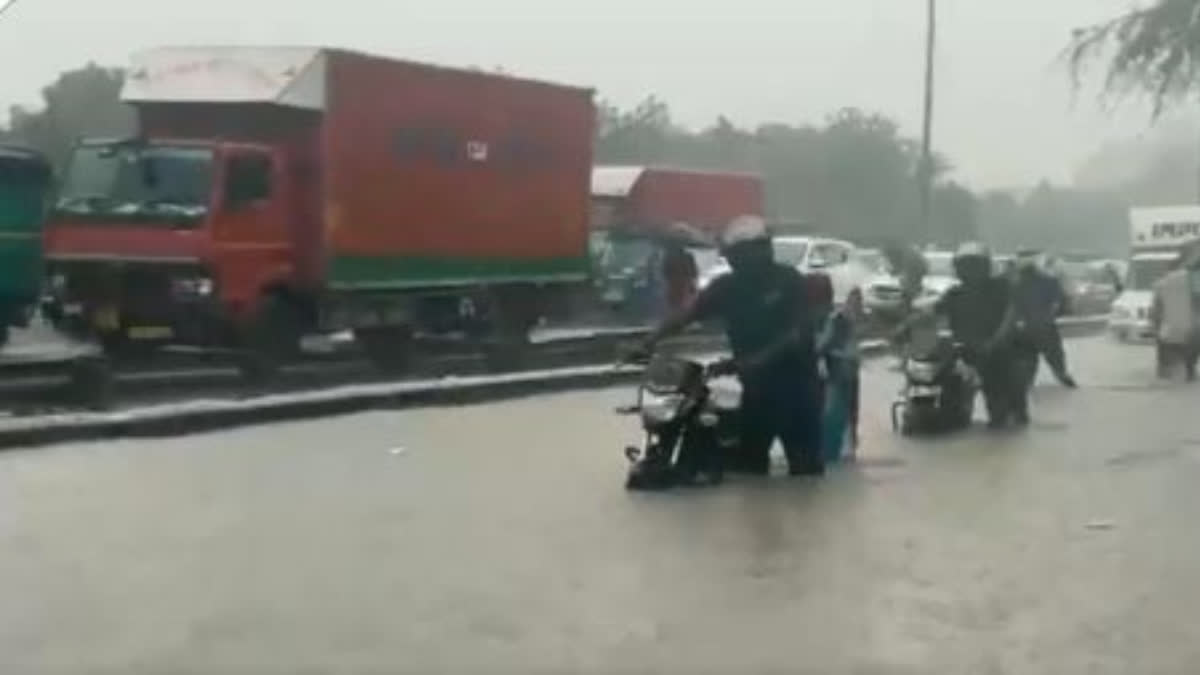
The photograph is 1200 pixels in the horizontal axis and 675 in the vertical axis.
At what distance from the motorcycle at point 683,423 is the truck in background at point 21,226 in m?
9.92

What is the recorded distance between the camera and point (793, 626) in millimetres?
8852

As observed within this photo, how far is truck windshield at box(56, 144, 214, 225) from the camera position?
22.4 meters

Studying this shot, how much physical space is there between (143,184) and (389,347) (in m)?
4.14

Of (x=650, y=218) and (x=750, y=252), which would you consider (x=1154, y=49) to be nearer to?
(x=650, y=218)

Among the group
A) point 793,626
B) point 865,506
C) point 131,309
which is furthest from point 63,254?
point 793,626

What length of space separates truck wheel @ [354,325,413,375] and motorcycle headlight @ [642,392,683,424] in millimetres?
12306

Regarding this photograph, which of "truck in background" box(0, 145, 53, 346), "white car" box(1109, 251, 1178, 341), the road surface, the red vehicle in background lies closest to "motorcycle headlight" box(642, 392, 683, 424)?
the road surface

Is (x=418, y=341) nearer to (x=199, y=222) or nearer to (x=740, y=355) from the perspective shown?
(x=199, y=222)

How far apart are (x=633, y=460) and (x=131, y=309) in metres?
9.60

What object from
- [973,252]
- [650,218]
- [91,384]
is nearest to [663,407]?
[973,252]

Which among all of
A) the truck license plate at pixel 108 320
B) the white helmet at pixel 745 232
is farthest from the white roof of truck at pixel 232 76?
the white helmet at pixel 745 232

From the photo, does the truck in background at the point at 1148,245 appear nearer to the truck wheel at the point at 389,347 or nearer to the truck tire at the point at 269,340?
the truck wheel at the point at 389,347

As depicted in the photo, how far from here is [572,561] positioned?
10555 mm

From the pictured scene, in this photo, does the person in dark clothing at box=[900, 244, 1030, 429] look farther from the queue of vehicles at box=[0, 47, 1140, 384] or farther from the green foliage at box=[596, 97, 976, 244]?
the green foliage at box=[596, 97, 976, 244]
